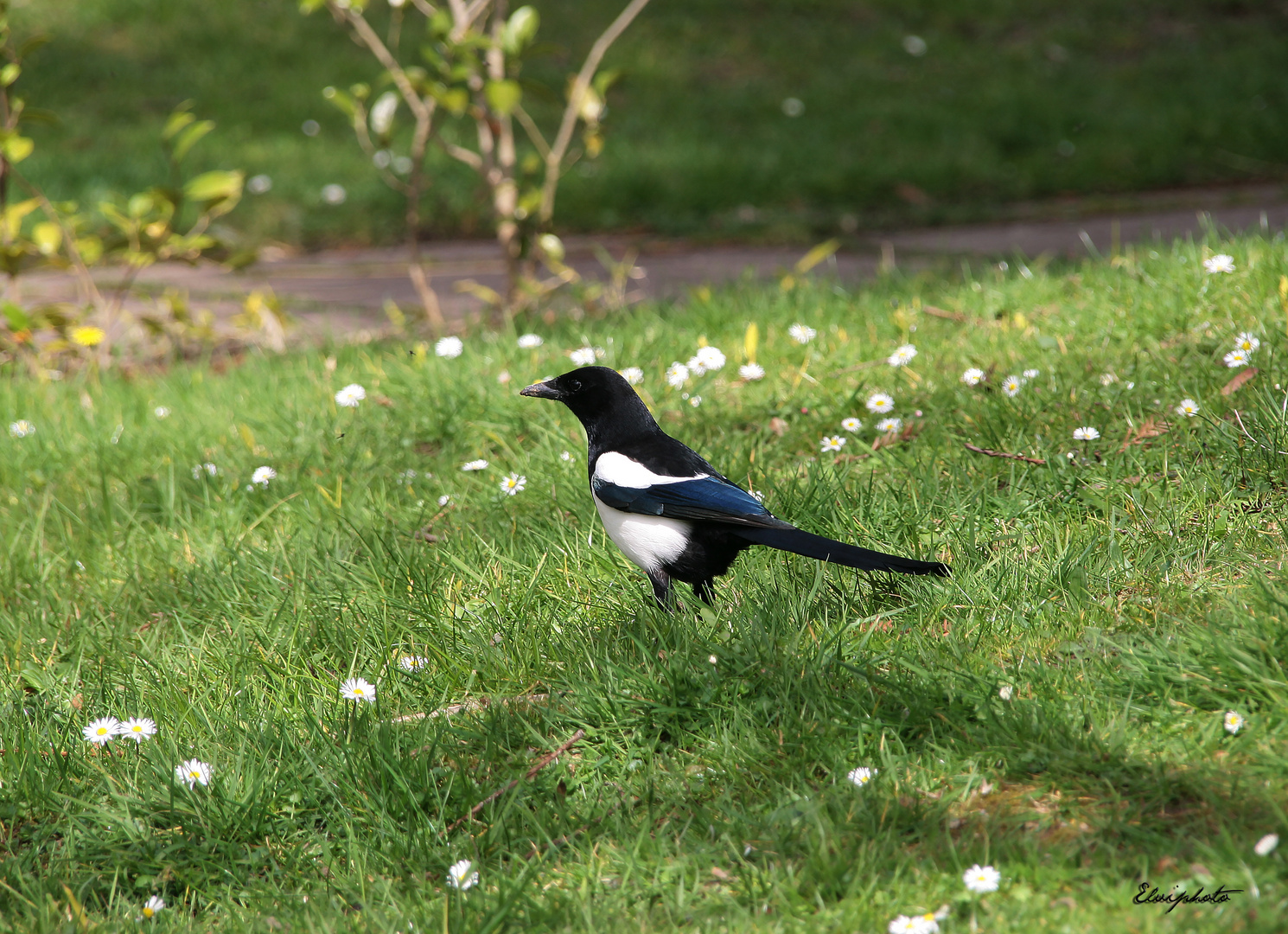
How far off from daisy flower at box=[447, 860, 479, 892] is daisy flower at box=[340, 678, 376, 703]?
1.94 ft

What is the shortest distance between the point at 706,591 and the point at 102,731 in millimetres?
1416

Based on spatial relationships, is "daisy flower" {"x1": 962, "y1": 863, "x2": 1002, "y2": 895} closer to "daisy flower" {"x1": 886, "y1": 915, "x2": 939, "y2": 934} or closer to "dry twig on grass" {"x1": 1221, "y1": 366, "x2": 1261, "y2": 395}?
"daisy flower" {"x1": 886, "y1": 915, "x2": 939, "y2": 934}

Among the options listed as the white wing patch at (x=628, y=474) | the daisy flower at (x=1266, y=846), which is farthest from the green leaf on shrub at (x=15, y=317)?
the daisy flower at (x=1266, y=846)

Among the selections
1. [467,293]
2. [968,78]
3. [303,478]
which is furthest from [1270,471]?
[968,78]

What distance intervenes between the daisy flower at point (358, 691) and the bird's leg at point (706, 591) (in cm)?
80

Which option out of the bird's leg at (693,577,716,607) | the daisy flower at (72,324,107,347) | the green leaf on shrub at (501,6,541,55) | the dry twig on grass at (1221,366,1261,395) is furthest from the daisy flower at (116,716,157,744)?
the green leaf on shrub at (501,6,541,55)

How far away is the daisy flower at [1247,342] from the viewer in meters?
3.57

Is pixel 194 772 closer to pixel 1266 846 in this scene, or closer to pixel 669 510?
pixel 669 510

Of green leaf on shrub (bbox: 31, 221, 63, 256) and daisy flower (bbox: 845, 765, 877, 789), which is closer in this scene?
daisy flower (bbox: 845, 765, 877, 789)

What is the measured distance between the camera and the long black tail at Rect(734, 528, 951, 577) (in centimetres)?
233

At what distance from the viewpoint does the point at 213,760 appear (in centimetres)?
243

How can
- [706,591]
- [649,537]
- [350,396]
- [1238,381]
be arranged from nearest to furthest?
[649,537] < [706,591] < [1238,381] < [350,396]

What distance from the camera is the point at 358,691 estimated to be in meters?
2.61

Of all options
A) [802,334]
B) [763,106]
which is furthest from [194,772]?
[763,106]
